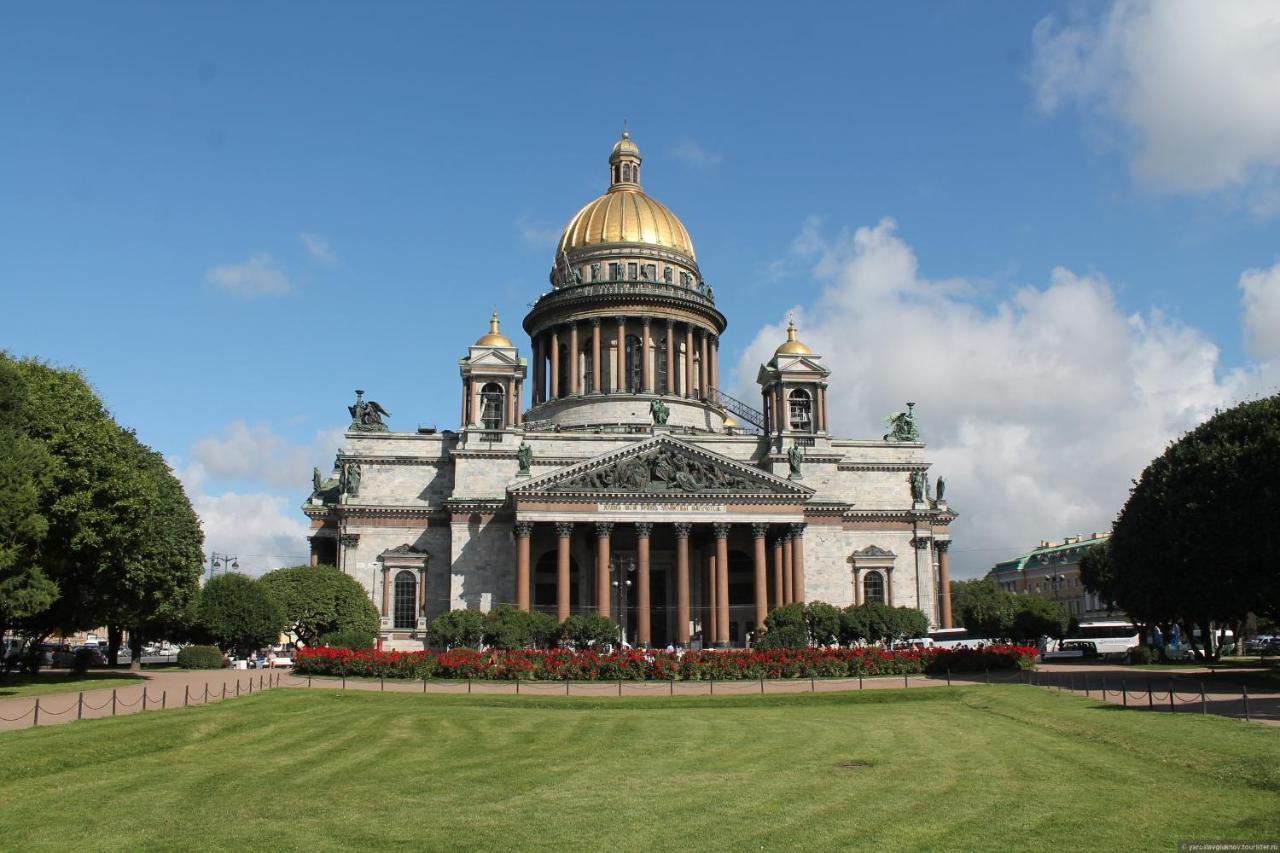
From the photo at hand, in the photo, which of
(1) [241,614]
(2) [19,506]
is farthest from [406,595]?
(2) [19,506]

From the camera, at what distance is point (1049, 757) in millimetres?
23281

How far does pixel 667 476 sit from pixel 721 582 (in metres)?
7.62

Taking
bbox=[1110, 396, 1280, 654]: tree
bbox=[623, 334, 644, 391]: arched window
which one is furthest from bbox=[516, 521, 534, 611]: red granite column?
bbox=[1110, 396, 1280, 654]: tree

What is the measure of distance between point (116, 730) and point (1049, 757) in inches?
867

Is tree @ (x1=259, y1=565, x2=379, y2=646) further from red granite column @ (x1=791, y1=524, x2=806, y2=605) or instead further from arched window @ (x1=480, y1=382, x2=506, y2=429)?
red granite column @ (x1=791, y1=524, x2=806, y2=605)

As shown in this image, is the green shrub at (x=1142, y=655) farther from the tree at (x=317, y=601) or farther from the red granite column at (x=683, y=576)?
the tree at (x=317, y=601)

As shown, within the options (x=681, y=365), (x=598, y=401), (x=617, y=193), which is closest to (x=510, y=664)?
(x=598, y=401)

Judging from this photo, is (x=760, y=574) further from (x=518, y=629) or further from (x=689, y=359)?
(x=689, y=359)

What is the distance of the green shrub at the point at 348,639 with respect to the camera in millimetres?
59125

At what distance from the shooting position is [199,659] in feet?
194

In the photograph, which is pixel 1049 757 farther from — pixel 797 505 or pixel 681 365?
pixel 681 365

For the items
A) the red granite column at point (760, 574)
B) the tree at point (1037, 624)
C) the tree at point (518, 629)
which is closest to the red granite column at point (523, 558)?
the tree at point (518, 629)

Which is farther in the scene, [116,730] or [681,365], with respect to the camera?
[681,365]

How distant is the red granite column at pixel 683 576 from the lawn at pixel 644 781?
122 ft
